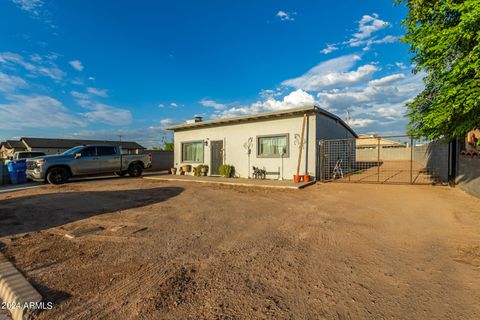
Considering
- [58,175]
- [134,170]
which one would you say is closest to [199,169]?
[134,170]

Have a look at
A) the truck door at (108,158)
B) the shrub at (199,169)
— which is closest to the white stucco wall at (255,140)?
the shrub at (199,169)

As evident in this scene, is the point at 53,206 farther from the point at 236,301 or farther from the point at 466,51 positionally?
the point at 466,51

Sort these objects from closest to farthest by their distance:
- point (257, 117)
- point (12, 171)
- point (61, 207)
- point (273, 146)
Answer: point (61, 207) → point (273, 146) → point (257, 117) → point (12, 171)

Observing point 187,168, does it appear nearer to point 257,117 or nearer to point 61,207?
point 257,117

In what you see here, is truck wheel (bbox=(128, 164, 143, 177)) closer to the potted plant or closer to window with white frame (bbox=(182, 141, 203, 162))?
the potted plant

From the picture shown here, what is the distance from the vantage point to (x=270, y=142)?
12031 mm

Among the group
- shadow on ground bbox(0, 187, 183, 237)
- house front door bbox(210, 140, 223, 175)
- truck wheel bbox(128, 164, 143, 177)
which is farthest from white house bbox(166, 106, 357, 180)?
shadow on ground bbox(0, 187, 183, 237)

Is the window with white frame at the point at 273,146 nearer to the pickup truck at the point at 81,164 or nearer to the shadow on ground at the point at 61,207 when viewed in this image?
the shadow on ground at the point at 61,207

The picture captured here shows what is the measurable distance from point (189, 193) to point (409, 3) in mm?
8285

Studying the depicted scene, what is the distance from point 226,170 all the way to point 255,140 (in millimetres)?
2356

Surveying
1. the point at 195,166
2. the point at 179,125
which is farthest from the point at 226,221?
the point at 179,125

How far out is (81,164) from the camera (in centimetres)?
1193

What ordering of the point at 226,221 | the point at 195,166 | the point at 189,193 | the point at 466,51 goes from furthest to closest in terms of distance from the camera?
1. the point at 195,166
2. the point at 189,193
3. the point at 226,221
4. the point at 466,51

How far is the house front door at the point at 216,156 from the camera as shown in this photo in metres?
14.0
